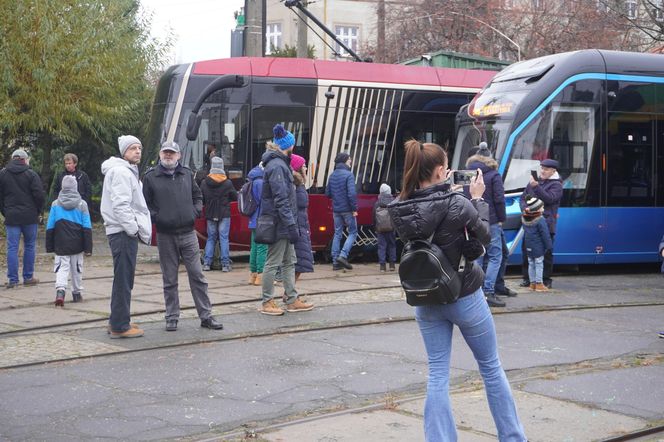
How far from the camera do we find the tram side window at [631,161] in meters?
15.4

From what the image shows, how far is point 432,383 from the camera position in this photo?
538 cm

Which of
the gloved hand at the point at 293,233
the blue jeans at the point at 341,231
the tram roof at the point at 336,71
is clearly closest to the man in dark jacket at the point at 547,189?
the blue jeans at the point at 341,231

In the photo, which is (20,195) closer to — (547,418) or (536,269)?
(536,269)

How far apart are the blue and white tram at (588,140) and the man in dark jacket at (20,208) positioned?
21.9 feet

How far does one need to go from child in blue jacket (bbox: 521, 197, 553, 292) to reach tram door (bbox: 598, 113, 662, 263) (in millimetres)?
2577

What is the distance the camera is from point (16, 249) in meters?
13.5

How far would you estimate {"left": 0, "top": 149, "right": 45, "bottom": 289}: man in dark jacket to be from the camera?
44.5 feet

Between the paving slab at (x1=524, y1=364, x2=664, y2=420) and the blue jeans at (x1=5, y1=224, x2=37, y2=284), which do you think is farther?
the blue jeans at (x1=5, y1=224, x2=37, y2=284)

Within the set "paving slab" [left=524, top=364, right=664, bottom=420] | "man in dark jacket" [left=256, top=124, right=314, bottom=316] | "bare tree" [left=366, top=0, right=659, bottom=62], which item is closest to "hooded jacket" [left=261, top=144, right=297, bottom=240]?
"man in dark jacket" [left=256, top=124, right=314, bottom=316]

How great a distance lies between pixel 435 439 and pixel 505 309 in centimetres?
616

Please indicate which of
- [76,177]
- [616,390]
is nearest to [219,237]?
[76,177]

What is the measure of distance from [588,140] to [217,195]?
575 centimetres

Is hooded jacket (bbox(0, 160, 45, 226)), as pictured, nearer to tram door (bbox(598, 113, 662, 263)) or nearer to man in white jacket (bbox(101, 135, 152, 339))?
man in white jacket (bbox(101, 135, 152, 339))

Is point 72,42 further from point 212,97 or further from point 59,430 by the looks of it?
point 59,430
